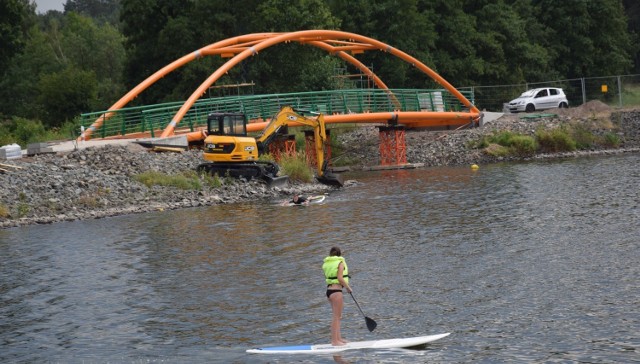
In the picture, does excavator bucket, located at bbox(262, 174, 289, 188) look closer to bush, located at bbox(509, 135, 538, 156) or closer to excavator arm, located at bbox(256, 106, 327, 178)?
excavator arm, located at bbox(256, 106, 327, 178)

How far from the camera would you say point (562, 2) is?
9031 centimetres

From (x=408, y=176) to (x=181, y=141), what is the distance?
12.3 metres

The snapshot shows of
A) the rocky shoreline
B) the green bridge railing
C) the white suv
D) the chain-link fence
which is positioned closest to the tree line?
the chain-link fence

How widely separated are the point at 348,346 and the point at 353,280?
21.0 feet

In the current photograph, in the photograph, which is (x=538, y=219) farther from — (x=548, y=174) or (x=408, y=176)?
(x=408, y=176)

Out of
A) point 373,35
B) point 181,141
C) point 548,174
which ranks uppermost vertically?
point 373,35

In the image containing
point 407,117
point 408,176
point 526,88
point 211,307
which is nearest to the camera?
point 211,307

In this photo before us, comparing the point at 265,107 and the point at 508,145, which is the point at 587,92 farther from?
the point at 265,107

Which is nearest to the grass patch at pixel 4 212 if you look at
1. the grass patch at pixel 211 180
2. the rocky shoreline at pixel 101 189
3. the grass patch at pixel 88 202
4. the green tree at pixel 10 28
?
the rocky shoreline at pixel 101 189

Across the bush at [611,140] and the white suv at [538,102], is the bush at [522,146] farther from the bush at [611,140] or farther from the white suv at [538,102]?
the white suv at [538,102]

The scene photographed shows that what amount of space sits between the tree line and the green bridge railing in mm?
3955

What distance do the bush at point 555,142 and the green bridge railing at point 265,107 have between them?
650 centimetres

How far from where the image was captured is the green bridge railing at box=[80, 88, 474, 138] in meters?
52.6

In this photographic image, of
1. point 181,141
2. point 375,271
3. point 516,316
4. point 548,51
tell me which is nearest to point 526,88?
point 548,51
